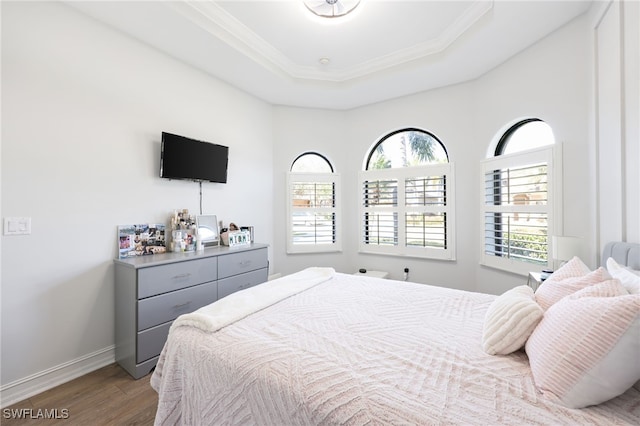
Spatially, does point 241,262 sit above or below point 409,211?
below

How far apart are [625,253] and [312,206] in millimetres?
3097

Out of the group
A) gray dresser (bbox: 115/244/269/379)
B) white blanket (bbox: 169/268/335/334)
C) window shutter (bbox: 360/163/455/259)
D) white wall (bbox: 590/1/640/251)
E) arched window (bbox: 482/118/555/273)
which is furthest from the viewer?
window shutter (bbox: 360/163/455/259)

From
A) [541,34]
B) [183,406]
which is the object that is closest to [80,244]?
[183,406]

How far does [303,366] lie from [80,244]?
6.87 feet

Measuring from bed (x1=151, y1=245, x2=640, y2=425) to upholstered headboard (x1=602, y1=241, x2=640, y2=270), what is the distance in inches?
0.9

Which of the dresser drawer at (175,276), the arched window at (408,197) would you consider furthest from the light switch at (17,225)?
the arched window at (408,197)

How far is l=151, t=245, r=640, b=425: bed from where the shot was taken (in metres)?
0.84

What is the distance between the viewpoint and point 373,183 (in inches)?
156

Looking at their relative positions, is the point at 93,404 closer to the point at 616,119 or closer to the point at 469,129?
the point at 616,119

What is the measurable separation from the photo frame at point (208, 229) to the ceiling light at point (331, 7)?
218cm

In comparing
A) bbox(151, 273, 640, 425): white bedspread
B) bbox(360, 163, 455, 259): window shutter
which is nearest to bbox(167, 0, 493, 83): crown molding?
bbox(360, 163, 455, 259): window shutter

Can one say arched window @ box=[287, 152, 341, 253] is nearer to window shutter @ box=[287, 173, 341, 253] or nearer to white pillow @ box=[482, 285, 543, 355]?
window shutter @ box=[287, 173, 341, 253]

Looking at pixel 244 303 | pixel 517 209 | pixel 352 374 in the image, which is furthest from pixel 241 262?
pixel 517 209

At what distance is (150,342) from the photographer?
6.84 feet
